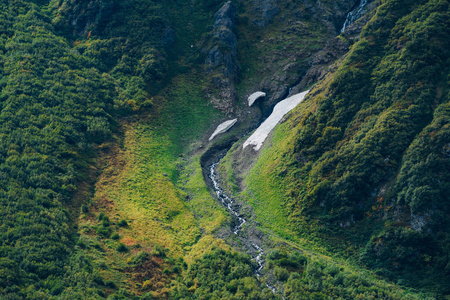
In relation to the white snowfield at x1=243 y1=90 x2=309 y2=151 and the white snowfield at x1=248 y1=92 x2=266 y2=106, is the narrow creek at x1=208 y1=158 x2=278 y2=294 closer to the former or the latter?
the white snowfield at x1=243 y1=90 x2=309 y2=151

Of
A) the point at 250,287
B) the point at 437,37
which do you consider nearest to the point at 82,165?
the point at 250,287

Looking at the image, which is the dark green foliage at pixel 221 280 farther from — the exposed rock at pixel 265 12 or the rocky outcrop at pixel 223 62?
the exposed rock at pixel 265 12

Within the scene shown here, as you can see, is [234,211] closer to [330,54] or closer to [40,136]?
[40,136]

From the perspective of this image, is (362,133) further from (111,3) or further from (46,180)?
(111,3)

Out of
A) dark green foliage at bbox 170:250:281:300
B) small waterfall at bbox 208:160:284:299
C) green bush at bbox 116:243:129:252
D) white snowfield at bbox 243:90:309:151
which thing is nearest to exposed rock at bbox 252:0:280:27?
white snowfield at bbox 243:90:309:151

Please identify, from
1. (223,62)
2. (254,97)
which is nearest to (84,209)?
(254,97)

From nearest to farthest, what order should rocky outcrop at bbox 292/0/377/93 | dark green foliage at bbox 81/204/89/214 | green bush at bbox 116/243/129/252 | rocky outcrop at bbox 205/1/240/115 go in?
green bush at bbox 116/243/129/252, dark green foliage at bbox 81/204/89/214, rocky outcrop at bbox 292/0/377/93, rocky outcrop at bbox 205/1/240/115

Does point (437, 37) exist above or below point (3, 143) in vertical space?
below
